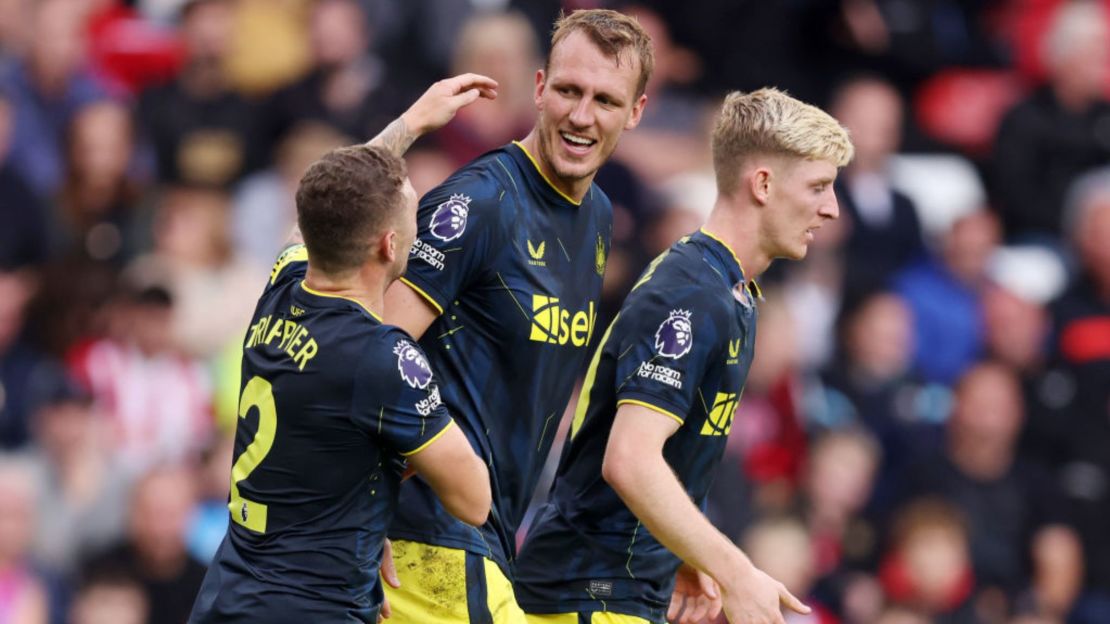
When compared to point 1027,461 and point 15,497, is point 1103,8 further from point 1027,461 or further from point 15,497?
point 15,497

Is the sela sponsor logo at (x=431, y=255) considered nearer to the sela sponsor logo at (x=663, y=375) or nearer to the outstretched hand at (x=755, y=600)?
the sela sponsor logo at (x=663, y=375)

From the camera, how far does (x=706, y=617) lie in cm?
600

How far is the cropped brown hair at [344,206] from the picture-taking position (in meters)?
4.66

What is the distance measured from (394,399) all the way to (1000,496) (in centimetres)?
744

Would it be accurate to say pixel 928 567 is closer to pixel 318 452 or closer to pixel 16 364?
pixel 16 364

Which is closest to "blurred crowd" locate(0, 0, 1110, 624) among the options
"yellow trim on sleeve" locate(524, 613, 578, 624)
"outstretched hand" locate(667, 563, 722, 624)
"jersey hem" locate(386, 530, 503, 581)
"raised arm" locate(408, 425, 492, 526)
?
"outstretched hand" locate(667, 563, 722, 624)

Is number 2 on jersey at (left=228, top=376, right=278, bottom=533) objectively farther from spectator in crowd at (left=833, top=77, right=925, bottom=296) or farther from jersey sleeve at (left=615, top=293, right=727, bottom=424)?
spectator in crowd at (left=833, top=77, right=925, bottom=296)

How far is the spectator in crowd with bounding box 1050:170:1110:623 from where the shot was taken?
1158 centimetres

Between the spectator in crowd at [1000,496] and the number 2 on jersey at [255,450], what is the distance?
22.8 feet

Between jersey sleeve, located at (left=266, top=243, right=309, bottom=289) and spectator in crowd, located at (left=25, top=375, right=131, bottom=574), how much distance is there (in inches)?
173

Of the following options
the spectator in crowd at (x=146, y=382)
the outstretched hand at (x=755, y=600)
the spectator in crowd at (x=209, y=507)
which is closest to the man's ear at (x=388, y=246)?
the outstretched hand at (x=755, y=600)

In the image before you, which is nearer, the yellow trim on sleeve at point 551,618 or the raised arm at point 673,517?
the raised arm at point 673,517

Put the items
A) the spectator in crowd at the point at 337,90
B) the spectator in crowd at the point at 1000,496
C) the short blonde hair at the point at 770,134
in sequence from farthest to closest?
the spectator in crowd at the point at 1000,496
the spectator in crowd at the point at 337,90
the short blonde hair at the point at 770,134

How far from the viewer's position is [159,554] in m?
9.06
